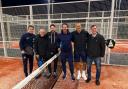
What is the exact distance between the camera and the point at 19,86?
2713mm

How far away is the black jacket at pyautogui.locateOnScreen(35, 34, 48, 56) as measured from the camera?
479 cm

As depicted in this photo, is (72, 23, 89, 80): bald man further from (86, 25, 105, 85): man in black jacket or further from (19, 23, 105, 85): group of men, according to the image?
(86, 25, 105, 85): man in black jacket

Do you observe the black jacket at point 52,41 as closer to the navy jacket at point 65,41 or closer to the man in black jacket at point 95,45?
the navy jacket at point 65,41

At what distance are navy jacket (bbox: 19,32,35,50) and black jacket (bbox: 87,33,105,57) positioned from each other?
173cm

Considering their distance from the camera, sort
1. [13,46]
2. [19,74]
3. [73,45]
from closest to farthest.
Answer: [73,45]
[19,74]
[13,46]

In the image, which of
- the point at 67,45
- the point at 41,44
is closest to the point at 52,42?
the point at 41,44

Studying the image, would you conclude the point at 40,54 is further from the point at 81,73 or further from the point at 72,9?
the point at 72,9

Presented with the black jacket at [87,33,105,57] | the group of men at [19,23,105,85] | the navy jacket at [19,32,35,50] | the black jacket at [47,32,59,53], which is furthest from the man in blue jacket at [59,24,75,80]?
the navy jacket at [19,32,35,50]

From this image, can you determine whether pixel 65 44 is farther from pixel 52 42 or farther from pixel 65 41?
pixel 52 42

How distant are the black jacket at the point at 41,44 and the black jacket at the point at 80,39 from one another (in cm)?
85

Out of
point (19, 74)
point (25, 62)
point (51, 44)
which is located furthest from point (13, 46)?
point (51, 44)

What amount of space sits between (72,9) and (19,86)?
12.7 meters

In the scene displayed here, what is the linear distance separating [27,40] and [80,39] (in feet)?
5.21

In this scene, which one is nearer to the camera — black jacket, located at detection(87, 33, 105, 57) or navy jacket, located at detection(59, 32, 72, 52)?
black jacket, located at detection(87, 33, 105, 57)
